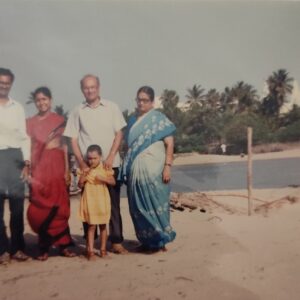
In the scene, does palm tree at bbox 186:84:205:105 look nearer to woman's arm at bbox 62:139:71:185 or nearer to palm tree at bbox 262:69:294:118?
palm tree at bbox 262:69:294:118

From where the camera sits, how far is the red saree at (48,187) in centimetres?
220

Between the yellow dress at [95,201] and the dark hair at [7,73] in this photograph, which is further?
the yellow dress at [95,201]

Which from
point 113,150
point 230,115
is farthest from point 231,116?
point 113,150

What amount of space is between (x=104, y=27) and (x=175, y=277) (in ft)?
4.42

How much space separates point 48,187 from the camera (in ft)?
7.31

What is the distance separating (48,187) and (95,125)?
16.2 inches

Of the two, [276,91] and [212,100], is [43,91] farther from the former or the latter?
[276,91]

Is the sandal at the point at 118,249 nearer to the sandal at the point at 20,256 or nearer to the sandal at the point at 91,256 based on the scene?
the sandal at the point at 91,256

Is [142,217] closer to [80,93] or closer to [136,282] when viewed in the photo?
[136,282]

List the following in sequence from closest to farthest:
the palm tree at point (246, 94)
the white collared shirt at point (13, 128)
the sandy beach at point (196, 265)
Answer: the sandy beach at point (196, 265), the white collared shirt at point (13, 128), the palm tree at point (246, 94)

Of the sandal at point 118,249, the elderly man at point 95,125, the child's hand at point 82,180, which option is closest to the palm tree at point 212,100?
the elderly man at point 95,125

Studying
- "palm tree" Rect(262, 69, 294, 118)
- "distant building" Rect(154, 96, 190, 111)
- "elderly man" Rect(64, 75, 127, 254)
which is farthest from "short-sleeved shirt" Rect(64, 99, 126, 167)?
"palm tree" Rect(262, 69, 294, 118)

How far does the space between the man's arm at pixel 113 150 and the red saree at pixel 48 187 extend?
0.23 meters

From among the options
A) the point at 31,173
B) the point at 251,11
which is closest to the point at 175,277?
the point at 31,173
